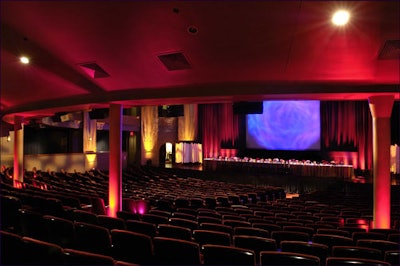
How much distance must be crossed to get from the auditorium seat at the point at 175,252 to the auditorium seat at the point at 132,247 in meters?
0.10

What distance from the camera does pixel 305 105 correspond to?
20125 mm

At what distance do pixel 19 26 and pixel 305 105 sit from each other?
17.8 meters

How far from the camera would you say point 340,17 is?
492 centimetres

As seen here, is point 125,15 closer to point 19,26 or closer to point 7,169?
point 19,26

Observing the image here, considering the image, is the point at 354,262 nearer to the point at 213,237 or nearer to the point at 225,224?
the point at 213,237

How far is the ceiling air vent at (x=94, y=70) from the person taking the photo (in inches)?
302

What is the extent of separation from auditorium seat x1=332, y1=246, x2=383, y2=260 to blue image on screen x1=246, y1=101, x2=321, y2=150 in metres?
16.9

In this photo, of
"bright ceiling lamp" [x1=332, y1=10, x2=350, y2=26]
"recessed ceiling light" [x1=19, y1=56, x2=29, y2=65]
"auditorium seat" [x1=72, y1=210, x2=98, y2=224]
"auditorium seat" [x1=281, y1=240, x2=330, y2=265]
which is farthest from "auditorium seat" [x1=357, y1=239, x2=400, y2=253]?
"recessed ceiling light" [x1=19, y1=56, x2=29, y2=65]

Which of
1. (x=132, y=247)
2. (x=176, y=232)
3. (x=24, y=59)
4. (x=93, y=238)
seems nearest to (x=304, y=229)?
(x=176, y=232)

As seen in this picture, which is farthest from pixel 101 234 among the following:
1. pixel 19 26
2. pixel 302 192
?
pixel 302 192

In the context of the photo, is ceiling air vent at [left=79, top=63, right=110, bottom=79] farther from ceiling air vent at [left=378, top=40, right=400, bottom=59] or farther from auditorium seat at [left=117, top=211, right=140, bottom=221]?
ceiling air vent at [left=378, top=40, right=400, bottom=59]

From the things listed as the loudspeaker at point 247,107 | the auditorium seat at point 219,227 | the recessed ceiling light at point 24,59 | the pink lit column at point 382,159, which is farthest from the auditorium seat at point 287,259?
the recessed ceiling light at point 24,59

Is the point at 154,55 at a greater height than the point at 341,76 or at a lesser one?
greater

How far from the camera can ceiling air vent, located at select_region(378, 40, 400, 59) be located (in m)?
5.56
